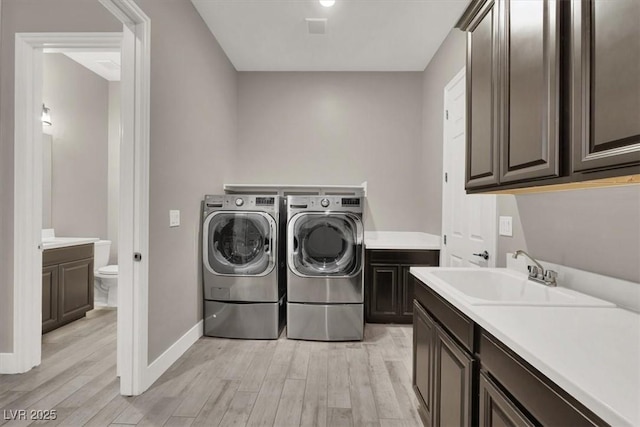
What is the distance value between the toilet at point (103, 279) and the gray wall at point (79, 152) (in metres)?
0.33

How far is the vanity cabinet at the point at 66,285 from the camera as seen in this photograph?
3027 mm

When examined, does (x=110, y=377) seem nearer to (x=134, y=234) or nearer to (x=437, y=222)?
(x=134, y=234)

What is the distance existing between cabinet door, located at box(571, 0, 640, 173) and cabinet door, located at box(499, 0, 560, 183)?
8 centimetres

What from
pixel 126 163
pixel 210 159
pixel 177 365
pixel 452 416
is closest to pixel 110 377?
pixel 177 365

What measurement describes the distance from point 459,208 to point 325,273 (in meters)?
1.33

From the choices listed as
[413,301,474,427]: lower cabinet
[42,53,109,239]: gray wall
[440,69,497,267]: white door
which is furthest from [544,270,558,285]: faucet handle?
[42,53,109,239]: gray wall

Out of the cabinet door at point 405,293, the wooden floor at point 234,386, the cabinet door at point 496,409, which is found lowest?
the wooden floor at point 234,386

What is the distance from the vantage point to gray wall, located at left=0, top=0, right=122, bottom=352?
7.55 feet

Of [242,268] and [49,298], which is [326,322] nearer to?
[242,268]

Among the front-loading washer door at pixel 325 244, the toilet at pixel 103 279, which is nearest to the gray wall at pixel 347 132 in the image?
the front-loading washer door at pixel 325 244

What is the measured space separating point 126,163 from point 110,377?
1.50m

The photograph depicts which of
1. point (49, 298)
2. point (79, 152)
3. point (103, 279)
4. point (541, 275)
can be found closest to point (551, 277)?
point (541, 275)

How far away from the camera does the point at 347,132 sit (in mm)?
4094

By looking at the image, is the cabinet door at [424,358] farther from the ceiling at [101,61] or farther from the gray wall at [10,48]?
the ceiling at [101,61]
